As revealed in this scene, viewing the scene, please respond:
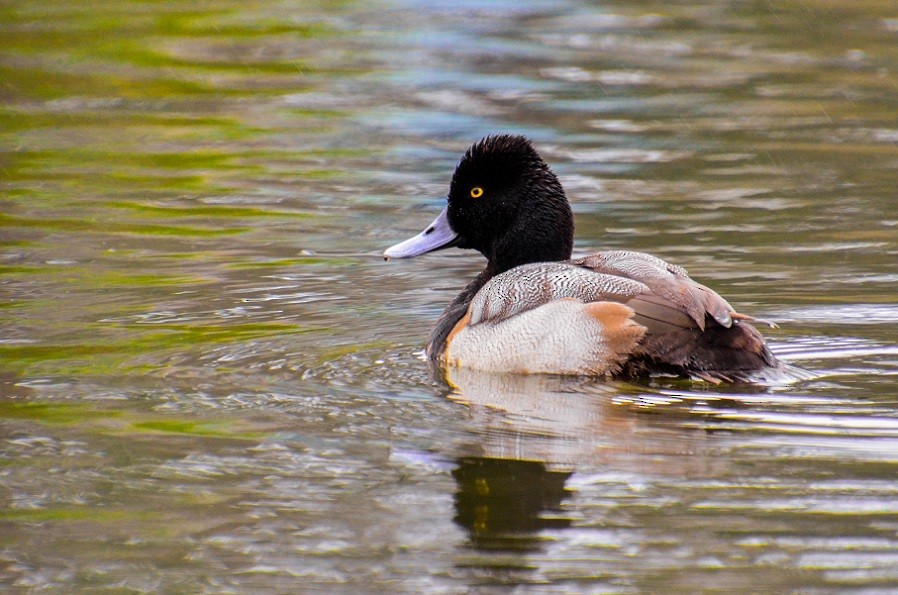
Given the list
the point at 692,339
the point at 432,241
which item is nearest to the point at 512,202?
the point at 432,241

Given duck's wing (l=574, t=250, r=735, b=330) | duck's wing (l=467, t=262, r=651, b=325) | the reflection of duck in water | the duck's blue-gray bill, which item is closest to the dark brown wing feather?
duck's wing (l=574, t=250, r=735, b=330)

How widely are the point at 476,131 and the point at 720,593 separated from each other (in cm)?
954

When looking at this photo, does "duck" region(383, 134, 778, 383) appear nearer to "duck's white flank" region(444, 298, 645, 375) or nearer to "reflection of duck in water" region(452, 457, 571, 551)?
"duck's white flank" region(444, 298, 645, 375)

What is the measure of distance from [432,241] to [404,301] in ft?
1.89

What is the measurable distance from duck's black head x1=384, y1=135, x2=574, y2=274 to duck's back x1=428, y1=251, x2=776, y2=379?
1.64 ft

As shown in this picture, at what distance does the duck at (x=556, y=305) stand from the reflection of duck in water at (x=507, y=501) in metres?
1.22

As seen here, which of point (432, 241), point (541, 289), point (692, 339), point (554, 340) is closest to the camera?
point (692, 339)

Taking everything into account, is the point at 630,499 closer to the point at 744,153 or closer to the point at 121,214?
the point at 121,214

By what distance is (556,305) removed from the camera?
23.0 ft

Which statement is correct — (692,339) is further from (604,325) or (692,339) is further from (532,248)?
(532,248)

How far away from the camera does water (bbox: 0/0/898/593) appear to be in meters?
4.95

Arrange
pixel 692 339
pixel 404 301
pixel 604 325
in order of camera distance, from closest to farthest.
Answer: pixel 692 339
pixel 604 325
pixel 404 301

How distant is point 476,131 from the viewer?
13.7 metres

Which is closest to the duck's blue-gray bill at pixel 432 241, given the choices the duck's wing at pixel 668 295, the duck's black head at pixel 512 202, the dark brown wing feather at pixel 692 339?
the duck's black head at pixel 512 202
